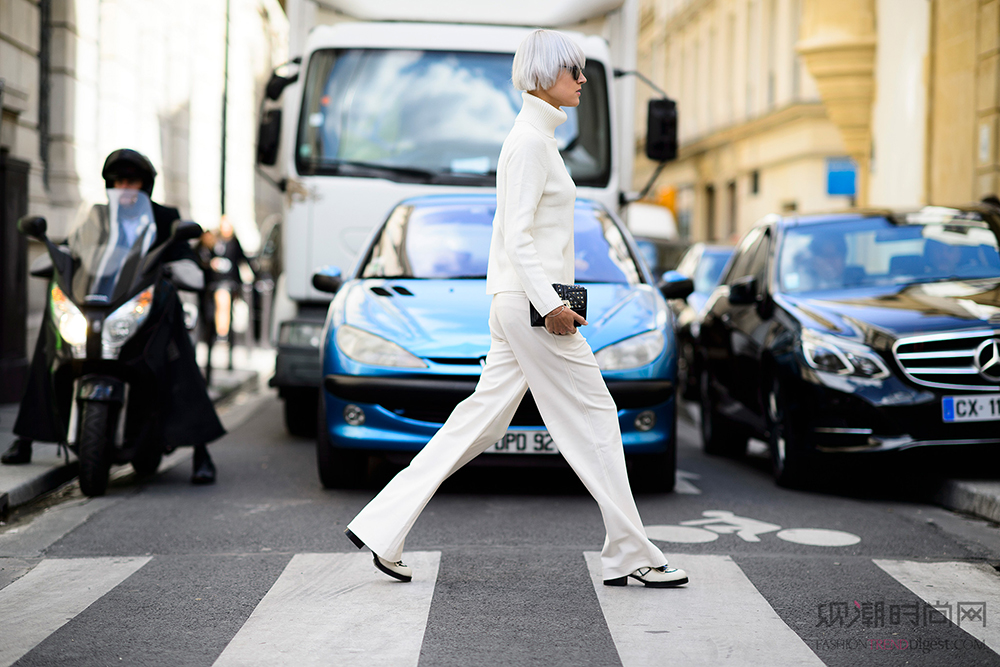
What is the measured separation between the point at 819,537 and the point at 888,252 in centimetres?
290

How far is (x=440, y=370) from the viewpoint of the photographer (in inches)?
255

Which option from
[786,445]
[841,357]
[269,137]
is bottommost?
[786,445]

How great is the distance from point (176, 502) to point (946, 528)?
3.78 m

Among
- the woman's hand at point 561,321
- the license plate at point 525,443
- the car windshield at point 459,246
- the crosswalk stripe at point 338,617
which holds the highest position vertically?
the car windshield at point 459,246

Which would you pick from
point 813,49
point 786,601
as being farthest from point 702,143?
point 786,601

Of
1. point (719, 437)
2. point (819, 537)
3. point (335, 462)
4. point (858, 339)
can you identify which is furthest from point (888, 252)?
point (335, 462)

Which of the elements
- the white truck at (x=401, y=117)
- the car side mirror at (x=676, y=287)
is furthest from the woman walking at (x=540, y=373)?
the white truck at (x=401, y=117)

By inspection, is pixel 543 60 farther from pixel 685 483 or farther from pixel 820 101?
pixel 820 101

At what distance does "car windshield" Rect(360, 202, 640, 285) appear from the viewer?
7434 millimetres

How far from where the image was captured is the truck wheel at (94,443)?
657 centimetres

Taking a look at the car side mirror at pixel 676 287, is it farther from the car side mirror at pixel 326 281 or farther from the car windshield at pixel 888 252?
the car side mirror at pixel 326 281

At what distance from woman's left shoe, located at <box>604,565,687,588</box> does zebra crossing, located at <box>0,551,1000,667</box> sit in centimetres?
4

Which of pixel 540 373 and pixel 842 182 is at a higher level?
pixel 842 182

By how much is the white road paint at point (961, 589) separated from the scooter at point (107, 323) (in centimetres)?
382
